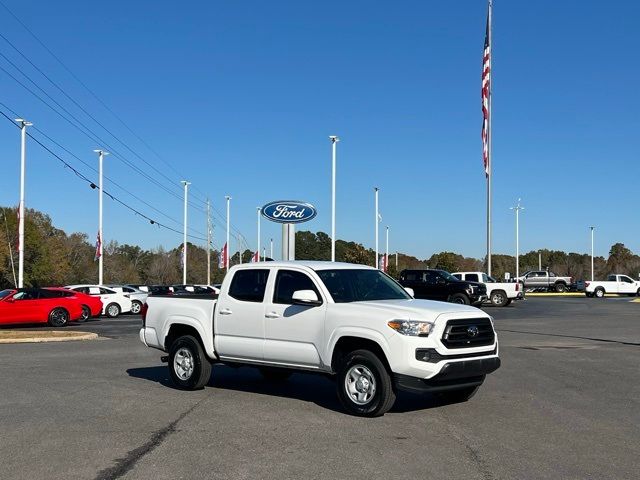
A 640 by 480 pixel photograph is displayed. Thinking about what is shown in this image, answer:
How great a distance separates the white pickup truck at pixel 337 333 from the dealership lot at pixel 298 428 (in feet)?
1.55

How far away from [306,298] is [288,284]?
0.84 m

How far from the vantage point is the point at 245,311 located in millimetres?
10336

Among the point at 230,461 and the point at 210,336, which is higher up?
the point at 210,336

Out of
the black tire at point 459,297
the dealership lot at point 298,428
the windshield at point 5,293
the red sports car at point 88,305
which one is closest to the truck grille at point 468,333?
the dealership lot at point 298,428

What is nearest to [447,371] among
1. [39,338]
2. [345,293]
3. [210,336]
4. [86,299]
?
[345,293]

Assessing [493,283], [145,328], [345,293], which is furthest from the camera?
[493,283]

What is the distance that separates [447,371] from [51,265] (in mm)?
76244

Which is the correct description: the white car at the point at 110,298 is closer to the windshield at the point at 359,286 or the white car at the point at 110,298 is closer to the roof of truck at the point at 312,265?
the roof of truck at the point at 312,265

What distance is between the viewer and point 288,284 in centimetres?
1014

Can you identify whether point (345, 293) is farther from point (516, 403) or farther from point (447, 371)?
point (516, 403)

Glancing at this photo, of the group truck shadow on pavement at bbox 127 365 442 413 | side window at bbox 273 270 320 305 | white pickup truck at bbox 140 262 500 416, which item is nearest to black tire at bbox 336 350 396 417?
white pickup truck at bbox 140 262 500 416

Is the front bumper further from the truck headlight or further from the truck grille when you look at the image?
the truck headlight

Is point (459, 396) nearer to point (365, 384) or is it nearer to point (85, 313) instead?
point (365, 384)

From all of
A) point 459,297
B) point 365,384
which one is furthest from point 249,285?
point 459,297
